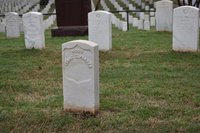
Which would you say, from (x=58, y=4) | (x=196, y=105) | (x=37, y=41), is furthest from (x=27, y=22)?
(x=196, y=105)

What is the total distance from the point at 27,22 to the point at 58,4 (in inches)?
171

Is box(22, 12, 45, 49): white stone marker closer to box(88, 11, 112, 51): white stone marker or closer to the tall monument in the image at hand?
box(88, 11, 112, 51): white stone marker

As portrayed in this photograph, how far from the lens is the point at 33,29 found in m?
12.0

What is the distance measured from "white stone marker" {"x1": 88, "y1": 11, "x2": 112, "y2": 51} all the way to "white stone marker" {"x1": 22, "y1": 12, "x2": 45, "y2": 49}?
1.49 metres

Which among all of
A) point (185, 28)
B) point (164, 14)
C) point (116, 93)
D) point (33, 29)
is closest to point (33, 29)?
point (33, 29)

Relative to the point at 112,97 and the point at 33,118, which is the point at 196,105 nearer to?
the point at 112,97

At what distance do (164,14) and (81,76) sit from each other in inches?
435

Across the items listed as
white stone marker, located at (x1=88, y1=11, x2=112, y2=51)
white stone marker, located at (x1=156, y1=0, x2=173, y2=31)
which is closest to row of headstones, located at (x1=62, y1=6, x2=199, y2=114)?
white stone marker, located at (x1=88, y1=11, x2=112, y2=51)

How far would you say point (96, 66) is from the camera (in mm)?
5852

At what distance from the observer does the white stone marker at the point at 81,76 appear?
229 inches

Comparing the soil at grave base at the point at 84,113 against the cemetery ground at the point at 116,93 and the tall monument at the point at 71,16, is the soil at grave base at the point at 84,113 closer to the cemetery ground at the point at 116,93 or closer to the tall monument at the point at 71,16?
the cemetery ground at the point at 116,93

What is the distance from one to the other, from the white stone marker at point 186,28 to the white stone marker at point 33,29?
3.78 m

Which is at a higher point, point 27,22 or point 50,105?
point 27,22

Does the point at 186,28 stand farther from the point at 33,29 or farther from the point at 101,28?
the point at 33,29
